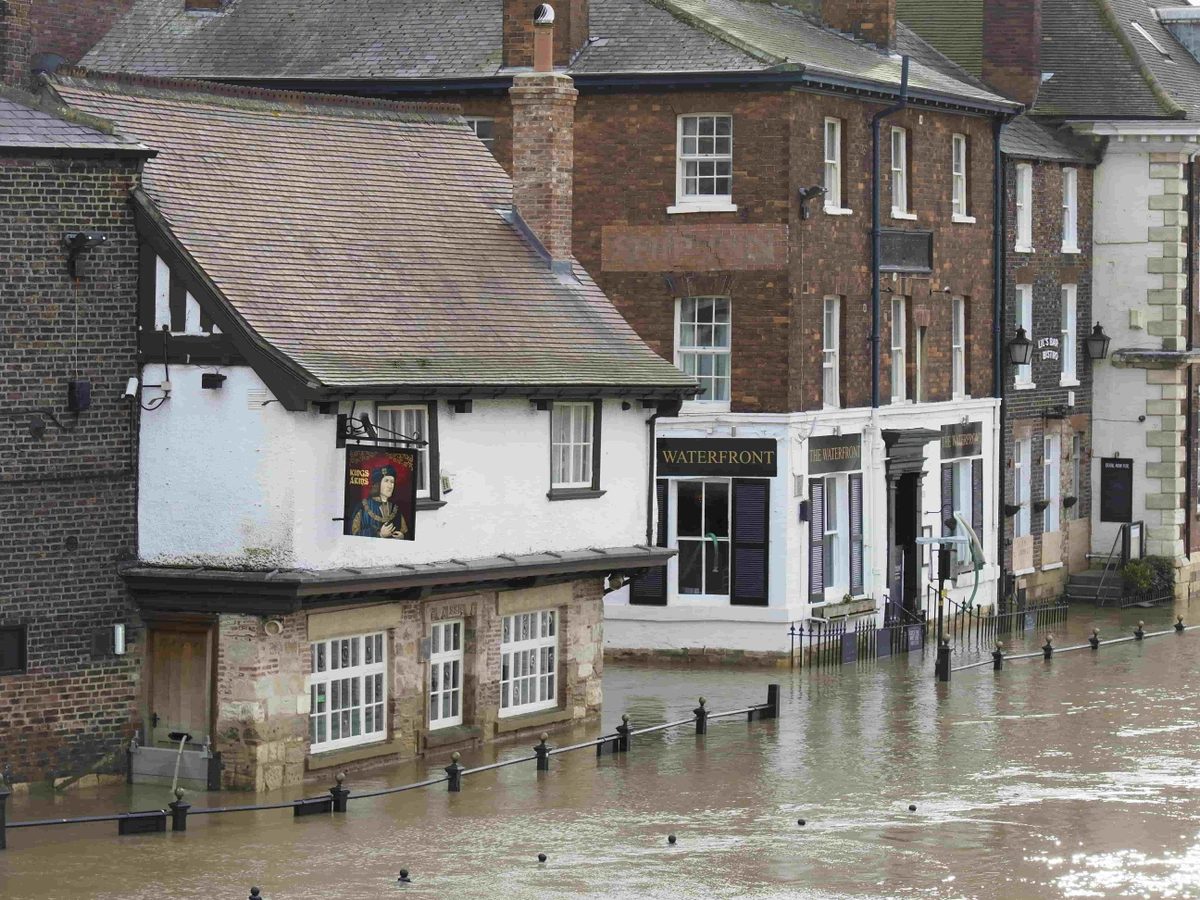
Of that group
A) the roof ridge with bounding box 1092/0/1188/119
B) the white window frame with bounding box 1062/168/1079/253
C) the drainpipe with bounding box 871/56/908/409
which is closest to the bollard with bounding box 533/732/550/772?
the drainpipe with bounding box 871/56/908/409

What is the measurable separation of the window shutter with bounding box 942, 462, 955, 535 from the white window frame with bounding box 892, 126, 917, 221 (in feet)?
15.8

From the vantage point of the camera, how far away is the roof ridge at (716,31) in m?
38.1

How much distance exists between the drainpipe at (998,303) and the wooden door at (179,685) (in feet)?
74.2

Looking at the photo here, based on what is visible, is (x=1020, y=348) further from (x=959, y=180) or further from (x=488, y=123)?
(x=488, y=123)

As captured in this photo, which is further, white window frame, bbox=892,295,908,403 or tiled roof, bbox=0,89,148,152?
white window frame, bbox=892,295,908,403

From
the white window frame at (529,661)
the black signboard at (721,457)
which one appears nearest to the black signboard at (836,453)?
the black signboard at (721,457)

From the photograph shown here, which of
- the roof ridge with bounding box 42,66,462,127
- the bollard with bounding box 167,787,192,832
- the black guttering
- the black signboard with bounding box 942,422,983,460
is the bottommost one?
the bollard with bounding box 167,787,192,832

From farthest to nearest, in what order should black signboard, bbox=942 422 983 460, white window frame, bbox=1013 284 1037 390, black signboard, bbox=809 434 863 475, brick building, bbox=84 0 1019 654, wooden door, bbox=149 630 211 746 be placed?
white window frame, bbox=1013 284 1037 390 → black signboard, bbox=942 422 983 460 → black signboard, bbox=809 434 863 475 → brick building, bbox=84 0 1019 654 → wooden door, bbox=149 630 211 746

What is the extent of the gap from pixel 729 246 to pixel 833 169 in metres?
2.73

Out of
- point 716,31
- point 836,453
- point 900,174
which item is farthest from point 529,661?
point 900,174

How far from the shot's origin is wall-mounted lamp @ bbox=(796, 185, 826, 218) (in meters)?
38.5

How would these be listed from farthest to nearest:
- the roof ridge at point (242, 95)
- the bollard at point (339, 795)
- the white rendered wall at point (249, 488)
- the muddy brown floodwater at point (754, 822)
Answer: the roof ridge at point (242, 95) < the white rendered wall at point (249, 488) < the bollard at point (339, 795) < the muddy brown floodwater at point (754, 822)

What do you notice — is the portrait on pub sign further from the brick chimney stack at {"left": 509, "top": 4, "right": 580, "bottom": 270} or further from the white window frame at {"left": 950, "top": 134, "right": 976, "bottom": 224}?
the white window frame at {"left": 950, "top": 134, "right": 976, "bottom": 224}

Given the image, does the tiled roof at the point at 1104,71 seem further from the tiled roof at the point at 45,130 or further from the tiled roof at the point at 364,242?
the tiled roof at the point at 45,130
